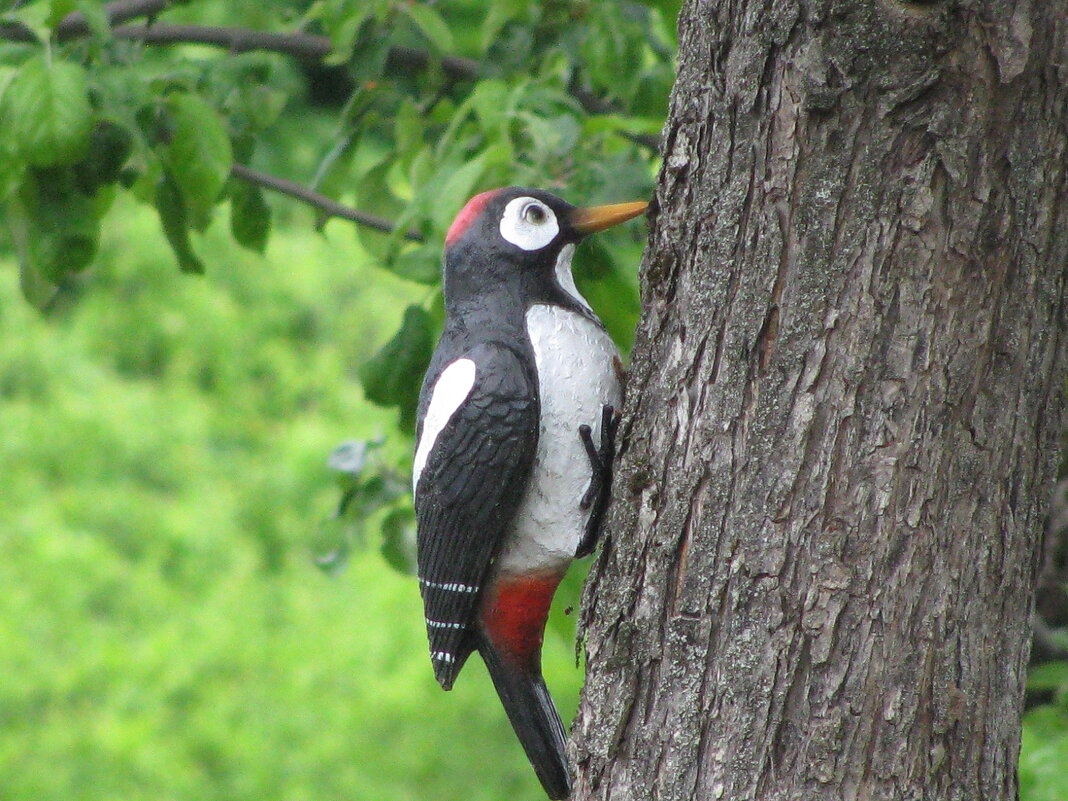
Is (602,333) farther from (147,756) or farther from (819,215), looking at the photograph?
(147,756)

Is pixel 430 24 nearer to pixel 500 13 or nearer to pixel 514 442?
pixel 500 13

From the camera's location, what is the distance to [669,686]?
1576 millimetres

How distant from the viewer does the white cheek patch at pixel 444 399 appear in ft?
5.91

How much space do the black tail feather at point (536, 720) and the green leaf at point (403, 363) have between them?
68 centimetres

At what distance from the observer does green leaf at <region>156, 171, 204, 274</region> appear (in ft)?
8.13

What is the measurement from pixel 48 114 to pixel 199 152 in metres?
0.29

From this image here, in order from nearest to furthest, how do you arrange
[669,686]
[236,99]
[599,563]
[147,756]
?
[669,686], [599,563], [236,99], [147,756]

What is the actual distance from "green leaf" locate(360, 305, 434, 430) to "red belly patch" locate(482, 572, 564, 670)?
661 millimetres

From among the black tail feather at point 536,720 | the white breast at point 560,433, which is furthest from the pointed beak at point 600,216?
the black tail feather at point 536,720

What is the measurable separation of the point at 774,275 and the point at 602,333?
1.40 feet

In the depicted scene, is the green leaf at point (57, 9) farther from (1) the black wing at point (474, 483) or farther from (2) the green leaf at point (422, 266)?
(1) the black wing at point (474, 483)

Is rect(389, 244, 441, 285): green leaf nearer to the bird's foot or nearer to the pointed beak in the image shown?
the pointed beak

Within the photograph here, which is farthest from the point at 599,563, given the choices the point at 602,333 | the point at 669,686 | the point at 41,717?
the point at 41,717

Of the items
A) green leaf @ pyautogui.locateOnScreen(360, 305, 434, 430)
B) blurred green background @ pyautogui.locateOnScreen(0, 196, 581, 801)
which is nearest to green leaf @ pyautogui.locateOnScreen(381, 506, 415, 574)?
green leaf @ pyautogui.locateOnScreen(360, 305, 434, 430)
